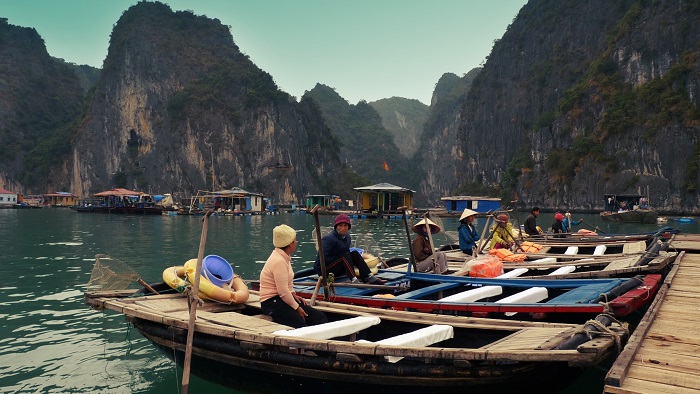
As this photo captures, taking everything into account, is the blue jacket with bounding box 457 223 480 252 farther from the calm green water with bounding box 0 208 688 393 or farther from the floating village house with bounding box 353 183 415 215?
the floating village house with bounding box 353 183 415 215

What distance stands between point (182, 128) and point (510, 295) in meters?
97.9

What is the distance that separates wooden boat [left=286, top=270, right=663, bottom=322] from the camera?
6023mm

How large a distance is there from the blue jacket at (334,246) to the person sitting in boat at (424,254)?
1.75 m

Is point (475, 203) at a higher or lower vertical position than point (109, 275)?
higher

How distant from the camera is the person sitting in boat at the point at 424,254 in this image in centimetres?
958

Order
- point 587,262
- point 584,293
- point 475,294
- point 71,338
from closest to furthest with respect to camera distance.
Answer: point 584,293 → point 475,294 → point 71,338 → point 587,262

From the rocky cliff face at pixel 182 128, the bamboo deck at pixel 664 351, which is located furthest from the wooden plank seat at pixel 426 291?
the rocky cliff face at pixel 182 128

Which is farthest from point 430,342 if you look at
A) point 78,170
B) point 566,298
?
point 78,170

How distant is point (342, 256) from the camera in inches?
338

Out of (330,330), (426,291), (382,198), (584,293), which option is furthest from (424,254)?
(382,198)

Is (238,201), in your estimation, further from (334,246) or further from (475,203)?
(334,246)

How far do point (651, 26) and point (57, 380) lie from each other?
86.0m

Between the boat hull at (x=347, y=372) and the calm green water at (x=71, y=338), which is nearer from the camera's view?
the boat hull at (x=347, y=372)

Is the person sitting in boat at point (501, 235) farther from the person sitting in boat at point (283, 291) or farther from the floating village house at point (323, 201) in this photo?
the floating village house at point (323, 201)
